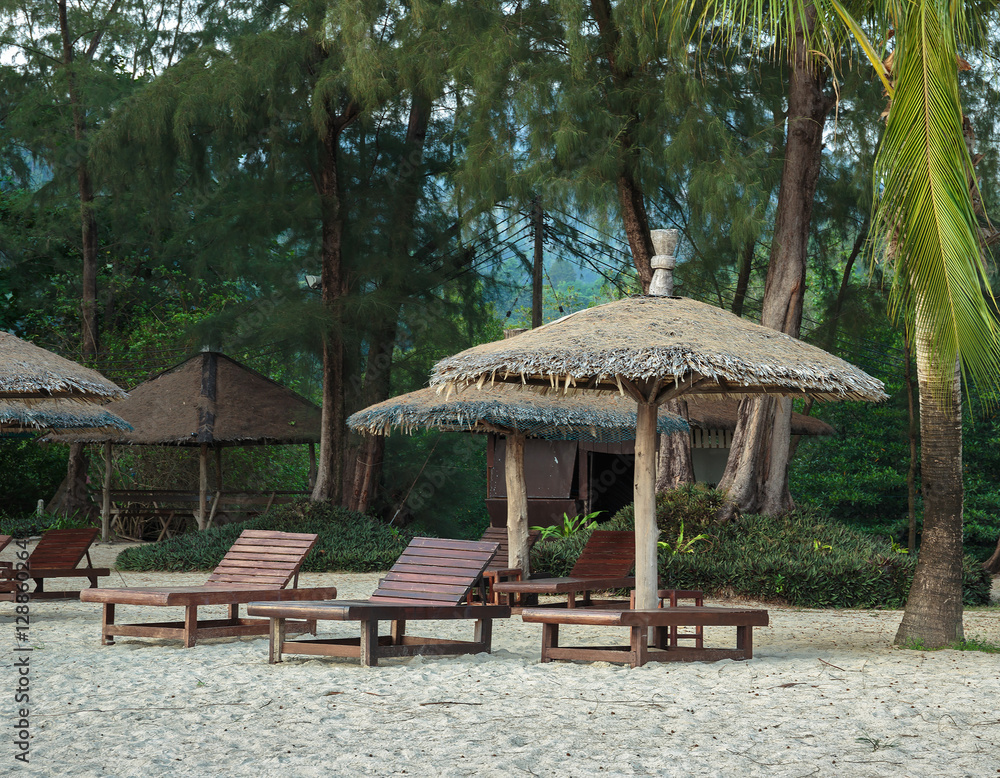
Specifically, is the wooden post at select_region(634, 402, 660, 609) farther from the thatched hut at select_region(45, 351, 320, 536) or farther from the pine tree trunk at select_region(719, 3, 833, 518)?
the thatched hut at select_region(45, 351, 320, 536)

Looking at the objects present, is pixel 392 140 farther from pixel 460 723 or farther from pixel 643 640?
pixel 460 723

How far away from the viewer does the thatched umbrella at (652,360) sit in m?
6.21

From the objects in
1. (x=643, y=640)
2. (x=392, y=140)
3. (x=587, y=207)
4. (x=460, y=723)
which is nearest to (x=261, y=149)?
(x=392, y=140)

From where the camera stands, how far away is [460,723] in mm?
4609

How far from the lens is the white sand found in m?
3.96

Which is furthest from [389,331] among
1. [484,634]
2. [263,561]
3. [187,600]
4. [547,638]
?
[547,638]

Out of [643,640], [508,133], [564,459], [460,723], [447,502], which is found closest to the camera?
[460,723]

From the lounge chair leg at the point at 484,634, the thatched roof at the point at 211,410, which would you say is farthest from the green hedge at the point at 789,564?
the thatched roof at the point at 211,410

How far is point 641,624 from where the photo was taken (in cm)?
632

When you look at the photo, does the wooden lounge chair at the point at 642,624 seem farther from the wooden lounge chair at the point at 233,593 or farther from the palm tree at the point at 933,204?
the palm tree at the point at 933,204

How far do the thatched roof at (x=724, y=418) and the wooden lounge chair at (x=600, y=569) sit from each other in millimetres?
7383

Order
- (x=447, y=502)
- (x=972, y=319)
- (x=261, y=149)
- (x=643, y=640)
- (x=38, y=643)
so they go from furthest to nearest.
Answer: (x=447, y=502)
(x=261, y=149)
(x=38, y=643)
(x=643, y=640)
(x=972, y=319)

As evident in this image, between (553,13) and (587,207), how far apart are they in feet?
11.1

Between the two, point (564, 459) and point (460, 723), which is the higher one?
point (564, 459)
